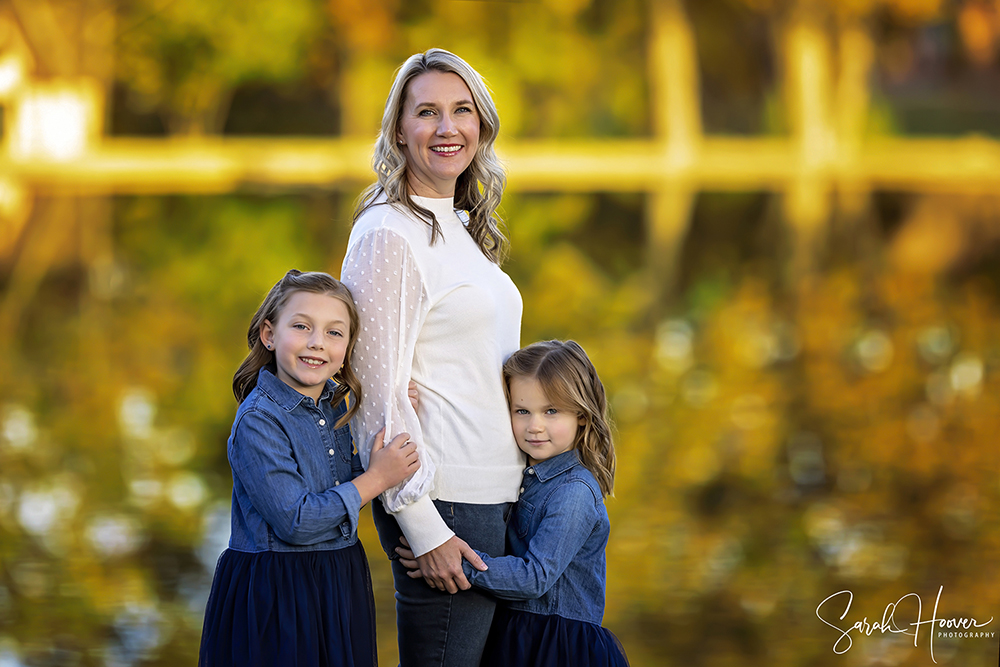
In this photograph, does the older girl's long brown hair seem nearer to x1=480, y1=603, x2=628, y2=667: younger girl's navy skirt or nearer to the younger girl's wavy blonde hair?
the younger girl's wavy blonde hair

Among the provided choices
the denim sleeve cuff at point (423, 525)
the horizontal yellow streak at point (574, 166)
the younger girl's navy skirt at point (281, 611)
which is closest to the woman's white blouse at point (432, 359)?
the denim sleeve cuff at point (423, 525)

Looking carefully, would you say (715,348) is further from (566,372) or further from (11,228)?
(11,228)

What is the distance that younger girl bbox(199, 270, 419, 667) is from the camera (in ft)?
Result: 5.04

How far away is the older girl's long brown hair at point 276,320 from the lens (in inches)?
62.8

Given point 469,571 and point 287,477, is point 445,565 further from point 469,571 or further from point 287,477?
point 287,477

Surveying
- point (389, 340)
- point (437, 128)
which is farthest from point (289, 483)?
point (437, 128)

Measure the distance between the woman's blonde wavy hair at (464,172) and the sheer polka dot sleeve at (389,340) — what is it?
0.27 ft

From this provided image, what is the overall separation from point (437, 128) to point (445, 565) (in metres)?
0.65

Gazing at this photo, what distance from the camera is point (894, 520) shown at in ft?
12.1

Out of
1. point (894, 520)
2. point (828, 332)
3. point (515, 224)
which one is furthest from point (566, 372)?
point (515, 224)

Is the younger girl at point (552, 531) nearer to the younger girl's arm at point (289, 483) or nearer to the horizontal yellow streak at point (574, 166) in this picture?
the younger girl's arm at point (289, 483)

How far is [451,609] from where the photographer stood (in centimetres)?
162

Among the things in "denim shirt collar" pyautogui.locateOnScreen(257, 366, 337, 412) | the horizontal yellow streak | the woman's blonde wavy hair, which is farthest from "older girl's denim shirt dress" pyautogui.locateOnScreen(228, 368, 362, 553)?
the horizontal yellow streak

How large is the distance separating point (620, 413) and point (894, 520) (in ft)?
3.89
